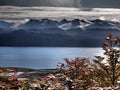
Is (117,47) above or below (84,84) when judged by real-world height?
above

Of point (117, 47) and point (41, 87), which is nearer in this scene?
point (41, 87)

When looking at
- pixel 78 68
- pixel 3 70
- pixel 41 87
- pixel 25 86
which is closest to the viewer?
pixel 41 87

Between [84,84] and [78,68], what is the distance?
5.68 ft

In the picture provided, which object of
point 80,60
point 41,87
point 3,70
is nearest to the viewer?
point 41,87

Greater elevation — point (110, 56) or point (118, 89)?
point (110, 56)

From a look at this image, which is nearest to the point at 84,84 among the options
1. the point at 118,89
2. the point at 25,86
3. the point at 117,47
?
the point at 118,89

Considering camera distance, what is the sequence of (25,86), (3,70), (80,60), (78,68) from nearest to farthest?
(25,86) < (3,70) < (78,68) < (80,60)

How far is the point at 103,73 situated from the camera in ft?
44.6

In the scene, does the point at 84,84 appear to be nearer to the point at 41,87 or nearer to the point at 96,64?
the point at 41,87

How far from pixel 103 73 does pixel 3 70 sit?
4.13 m

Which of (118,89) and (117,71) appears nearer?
(118,89)

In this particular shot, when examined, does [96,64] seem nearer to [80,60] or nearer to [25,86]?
[80,60]

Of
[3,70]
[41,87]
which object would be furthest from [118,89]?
[3,70]

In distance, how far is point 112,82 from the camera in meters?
13.4
